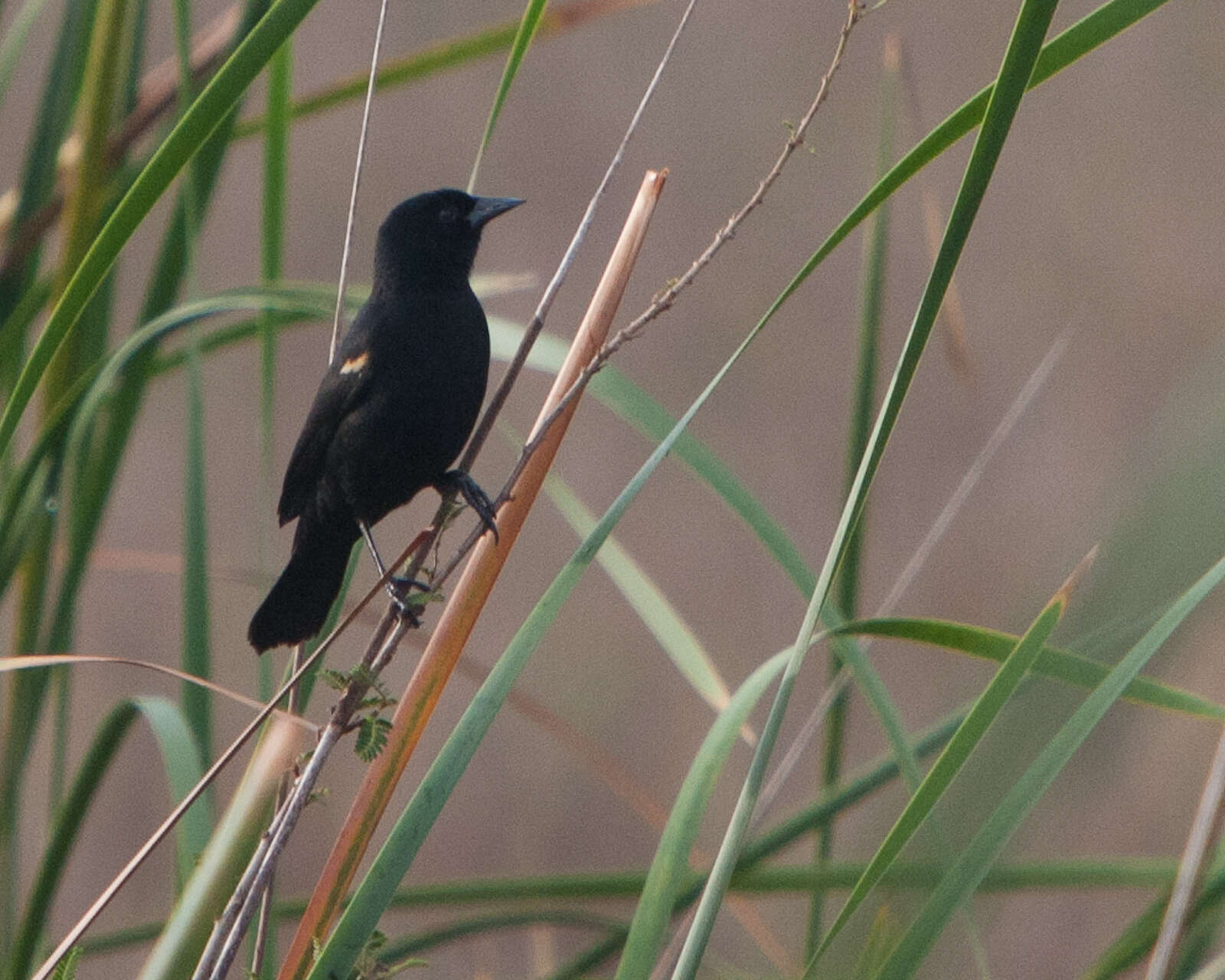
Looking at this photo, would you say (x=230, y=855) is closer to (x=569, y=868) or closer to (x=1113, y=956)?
(x=1113, y=956)

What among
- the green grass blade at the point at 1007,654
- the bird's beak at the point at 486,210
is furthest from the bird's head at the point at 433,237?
the green grass blade at the point at 1007,654

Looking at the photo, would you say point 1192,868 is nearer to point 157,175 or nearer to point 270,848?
point 270,848

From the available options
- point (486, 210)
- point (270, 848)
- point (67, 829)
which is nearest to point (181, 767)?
point (270, 848)

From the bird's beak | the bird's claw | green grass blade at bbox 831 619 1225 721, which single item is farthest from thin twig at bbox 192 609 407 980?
the bird's beak

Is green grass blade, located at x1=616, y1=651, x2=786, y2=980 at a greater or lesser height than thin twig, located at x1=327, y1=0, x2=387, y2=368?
lesser

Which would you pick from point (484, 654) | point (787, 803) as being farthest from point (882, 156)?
point (787, 803)

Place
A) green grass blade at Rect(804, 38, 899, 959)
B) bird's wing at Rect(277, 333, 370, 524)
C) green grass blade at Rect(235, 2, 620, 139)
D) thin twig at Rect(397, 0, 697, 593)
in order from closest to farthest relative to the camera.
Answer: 1. thin twig at Rect(397, 0, 697, 593)
2. green grass blade at Rect(804, 38, 899, 959)
3. green grass blade at Rect(235, 2, 620, 139)
4. bird's wing at Rect(277, 333, 370, 524)

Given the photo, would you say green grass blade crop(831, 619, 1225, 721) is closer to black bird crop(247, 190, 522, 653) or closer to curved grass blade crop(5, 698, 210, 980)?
curved grass blade crop(5, 698, 210, 980)

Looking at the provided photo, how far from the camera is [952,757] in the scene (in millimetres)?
782

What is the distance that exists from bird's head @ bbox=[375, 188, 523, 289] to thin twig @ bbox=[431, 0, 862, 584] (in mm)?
785

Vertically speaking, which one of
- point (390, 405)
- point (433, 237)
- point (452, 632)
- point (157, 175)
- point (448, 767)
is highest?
point (433, 237)

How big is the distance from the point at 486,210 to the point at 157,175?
891 mm

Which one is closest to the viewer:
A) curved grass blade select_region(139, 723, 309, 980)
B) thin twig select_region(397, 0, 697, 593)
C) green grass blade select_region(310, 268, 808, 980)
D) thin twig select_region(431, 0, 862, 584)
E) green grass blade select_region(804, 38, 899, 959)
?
curved grass blade select_region(139, 723, 309, 980)

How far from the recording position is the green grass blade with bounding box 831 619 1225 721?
0.82 metres
